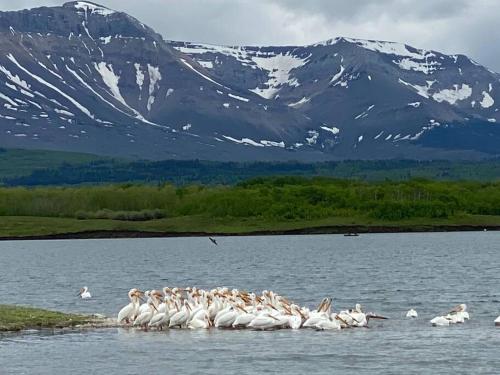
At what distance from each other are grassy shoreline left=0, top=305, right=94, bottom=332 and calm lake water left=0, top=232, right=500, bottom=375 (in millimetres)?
1977

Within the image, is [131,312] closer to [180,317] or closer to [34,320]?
[180,317]

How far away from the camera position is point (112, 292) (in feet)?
256

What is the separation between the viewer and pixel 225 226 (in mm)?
195250

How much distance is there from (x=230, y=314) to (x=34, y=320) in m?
7.87

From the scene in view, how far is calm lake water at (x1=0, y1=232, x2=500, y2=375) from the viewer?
1689 inches

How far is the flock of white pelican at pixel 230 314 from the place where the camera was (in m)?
51.9

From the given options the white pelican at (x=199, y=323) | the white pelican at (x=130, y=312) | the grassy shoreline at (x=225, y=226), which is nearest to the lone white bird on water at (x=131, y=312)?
the white pelican at (x=130, y=312)

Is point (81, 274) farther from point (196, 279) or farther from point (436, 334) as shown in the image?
point (436, 334)

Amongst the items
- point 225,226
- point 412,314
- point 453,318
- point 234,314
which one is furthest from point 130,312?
point 225,226

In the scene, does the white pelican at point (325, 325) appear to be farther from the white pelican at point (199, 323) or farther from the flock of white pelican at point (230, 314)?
the white pelican at point (199, 323)

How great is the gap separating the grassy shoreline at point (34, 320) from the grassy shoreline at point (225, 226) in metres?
137

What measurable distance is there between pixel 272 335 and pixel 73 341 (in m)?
7.52

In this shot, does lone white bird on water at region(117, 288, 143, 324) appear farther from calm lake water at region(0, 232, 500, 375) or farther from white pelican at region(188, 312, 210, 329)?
white pelican at region(188, 312, 210, 329)

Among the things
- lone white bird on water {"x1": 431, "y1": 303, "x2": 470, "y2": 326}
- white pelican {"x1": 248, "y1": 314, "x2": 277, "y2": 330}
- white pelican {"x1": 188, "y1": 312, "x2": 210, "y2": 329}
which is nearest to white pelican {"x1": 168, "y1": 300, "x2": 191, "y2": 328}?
white pelican {"x1": 188, "y1": 312, "x2": 210, "y2": 329}
